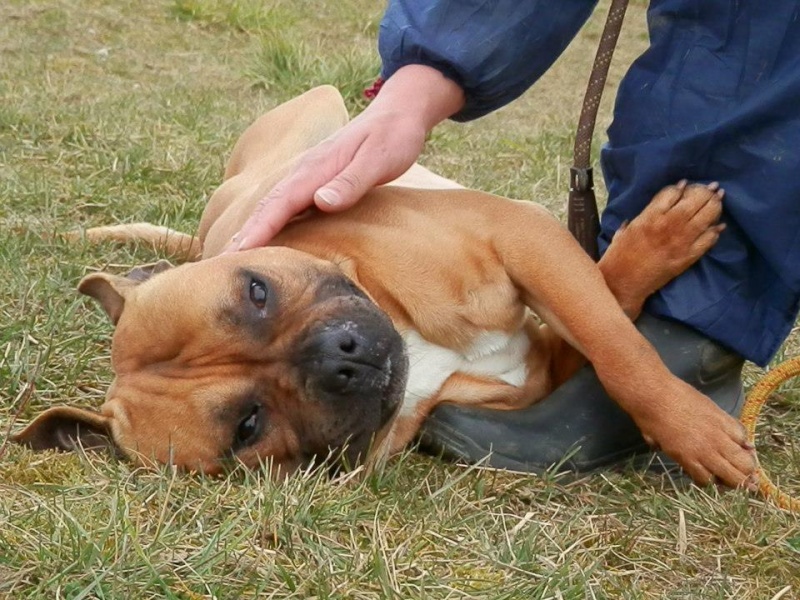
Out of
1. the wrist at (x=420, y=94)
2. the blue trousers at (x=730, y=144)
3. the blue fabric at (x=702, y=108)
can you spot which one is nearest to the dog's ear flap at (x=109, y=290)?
the wrist at (x=420, y=94)

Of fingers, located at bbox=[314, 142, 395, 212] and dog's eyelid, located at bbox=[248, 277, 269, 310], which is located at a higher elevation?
fingers, located at bbox=[314, 142, 395, 212]

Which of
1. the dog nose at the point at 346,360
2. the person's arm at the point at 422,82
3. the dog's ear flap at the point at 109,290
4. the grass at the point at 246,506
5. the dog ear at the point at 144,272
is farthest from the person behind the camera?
the dog ear at the point at 144,272

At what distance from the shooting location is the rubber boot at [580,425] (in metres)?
3.38

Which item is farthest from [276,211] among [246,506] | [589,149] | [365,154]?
[246,506]

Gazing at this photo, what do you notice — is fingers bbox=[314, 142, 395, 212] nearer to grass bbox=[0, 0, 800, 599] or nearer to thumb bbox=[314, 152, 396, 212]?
thumb bbox=[314, 152, 396, 212]

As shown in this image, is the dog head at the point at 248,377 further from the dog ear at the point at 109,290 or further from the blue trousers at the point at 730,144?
the blue trousers at the point at 730,144

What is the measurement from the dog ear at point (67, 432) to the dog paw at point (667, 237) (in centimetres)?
150

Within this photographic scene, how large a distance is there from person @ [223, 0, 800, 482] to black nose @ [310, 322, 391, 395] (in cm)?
41

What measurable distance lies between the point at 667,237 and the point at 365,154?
0.88 metres

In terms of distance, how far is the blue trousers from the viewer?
314 centimetres

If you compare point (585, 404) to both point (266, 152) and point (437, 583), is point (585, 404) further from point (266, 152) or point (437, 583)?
point (266, 152)

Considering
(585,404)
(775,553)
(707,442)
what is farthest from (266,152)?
(775,553)

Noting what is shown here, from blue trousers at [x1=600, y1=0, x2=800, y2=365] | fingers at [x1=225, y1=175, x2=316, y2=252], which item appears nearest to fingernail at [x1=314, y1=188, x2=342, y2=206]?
fingers at [x1=225, y1=175, x2=316, y2=252]

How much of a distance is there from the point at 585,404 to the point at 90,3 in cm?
813
